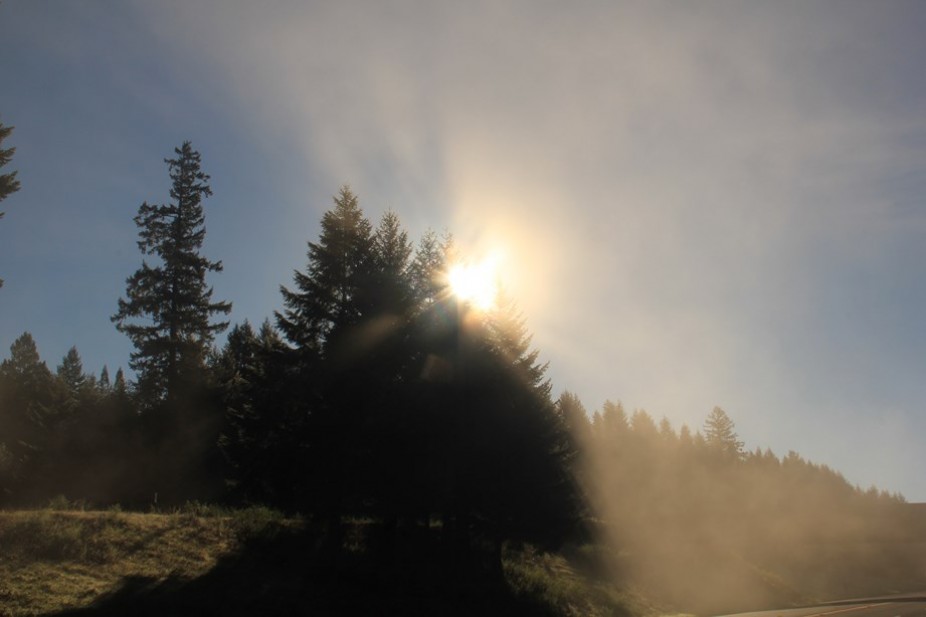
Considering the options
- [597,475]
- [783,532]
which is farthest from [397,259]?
[783,532]

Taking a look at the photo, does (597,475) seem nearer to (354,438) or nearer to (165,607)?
(354,438)

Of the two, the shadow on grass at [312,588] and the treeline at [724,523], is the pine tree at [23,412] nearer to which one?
the shadow on grass at [312,588]

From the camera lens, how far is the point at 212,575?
56.9ft

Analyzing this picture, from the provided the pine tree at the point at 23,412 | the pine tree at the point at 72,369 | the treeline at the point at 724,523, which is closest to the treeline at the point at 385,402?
the treeline at the point at 724,523

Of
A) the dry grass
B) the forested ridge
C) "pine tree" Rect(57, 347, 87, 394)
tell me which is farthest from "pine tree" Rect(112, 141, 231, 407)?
"pine tree" Rect(57, 347, 87, 394)

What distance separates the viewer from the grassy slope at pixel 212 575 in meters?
14.3

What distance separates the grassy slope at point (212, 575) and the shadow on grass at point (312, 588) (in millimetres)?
42

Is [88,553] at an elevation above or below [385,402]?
below

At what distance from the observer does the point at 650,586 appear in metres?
37.5

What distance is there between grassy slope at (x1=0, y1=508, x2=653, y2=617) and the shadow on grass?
0.04m

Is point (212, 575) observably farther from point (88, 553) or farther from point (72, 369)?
point (72, 369)

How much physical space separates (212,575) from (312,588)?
2.94m

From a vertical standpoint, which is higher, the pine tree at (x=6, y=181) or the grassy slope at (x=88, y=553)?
the pine tree at (x=6, y=181)

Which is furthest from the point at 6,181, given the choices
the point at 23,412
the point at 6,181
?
the point at 23,412
